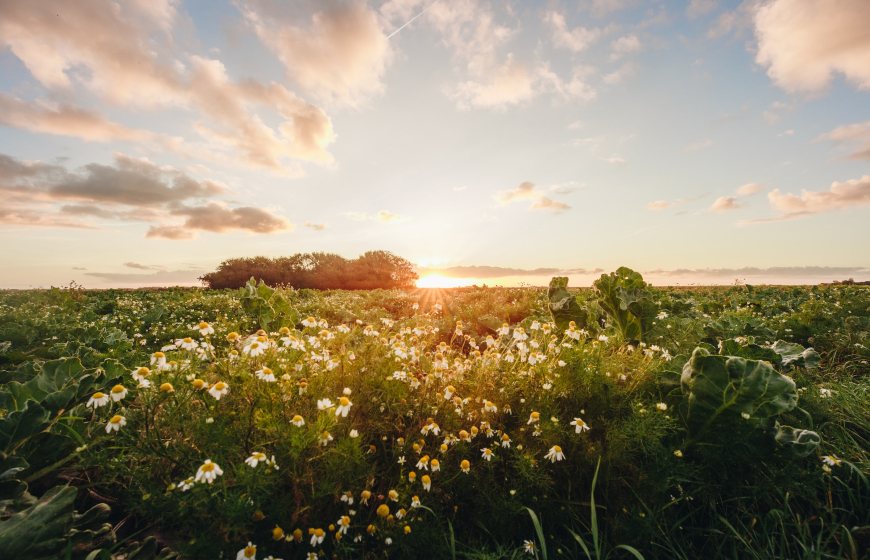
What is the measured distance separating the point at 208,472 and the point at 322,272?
29631 mm

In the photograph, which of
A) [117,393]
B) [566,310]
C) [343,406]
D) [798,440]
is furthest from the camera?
[566,310]

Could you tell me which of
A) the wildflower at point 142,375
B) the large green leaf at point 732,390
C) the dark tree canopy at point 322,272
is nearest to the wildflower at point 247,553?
the wildflower at point 142,375

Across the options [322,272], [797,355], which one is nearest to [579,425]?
[797,355]

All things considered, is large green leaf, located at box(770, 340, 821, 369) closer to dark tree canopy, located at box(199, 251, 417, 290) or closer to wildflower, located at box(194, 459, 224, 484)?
wildflower, located at box(194, 459, 224, 484)

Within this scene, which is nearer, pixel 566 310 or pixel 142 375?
pixel 142 375

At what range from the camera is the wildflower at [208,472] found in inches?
79.2

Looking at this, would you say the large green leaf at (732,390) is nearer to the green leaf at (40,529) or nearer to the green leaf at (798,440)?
the green leaf at (798,440)

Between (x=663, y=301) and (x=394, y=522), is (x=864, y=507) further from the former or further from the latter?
(x=663, y=301)

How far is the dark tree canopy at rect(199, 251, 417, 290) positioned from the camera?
98.7 ft

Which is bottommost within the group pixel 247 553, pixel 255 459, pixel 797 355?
pixel 247 553

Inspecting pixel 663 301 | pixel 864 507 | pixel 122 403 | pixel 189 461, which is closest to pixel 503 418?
pixel 189 461

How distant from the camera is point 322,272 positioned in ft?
101

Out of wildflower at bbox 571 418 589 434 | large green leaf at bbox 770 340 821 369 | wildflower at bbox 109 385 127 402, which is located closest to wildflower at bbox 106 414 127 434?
wildflower at bbox 109 385 127 402

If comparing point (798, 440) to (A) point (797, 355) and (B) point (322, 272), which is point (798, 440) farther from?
(B) point (322, 272)
